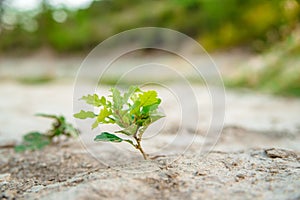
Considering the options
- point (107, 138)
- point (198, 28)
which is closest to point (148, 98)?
point (107, 138)

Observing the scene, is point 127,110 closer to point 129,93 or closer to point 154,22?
point 129,93

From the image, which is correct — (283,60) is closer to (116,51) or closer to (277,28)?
(277,28)

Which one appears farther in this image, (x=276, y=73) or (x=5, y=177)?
(x=276, y=73)

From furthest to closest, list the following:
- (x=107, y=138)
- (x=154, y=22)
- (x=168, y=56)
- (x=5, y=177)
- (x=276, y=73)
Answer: (x=154, y=22) < (x=168, y=56) < (x=276, y=73) < (x=5, y=177) < (x=107, y=138)

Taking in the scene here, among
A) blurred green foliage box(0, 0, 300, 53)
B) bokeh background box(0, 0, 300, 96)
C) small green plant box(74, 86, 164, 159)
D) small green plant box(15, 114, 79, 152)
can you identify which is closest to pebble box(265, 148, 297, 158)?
small green plant box(74, 86, 164, 159)

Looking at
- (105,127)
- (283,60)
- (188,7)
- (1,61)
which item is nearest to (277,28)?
(283,60)

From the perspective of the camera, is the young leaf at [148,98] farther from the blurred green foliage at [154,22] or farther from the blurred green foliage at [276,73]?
the blurred green foliage at [154,22]
